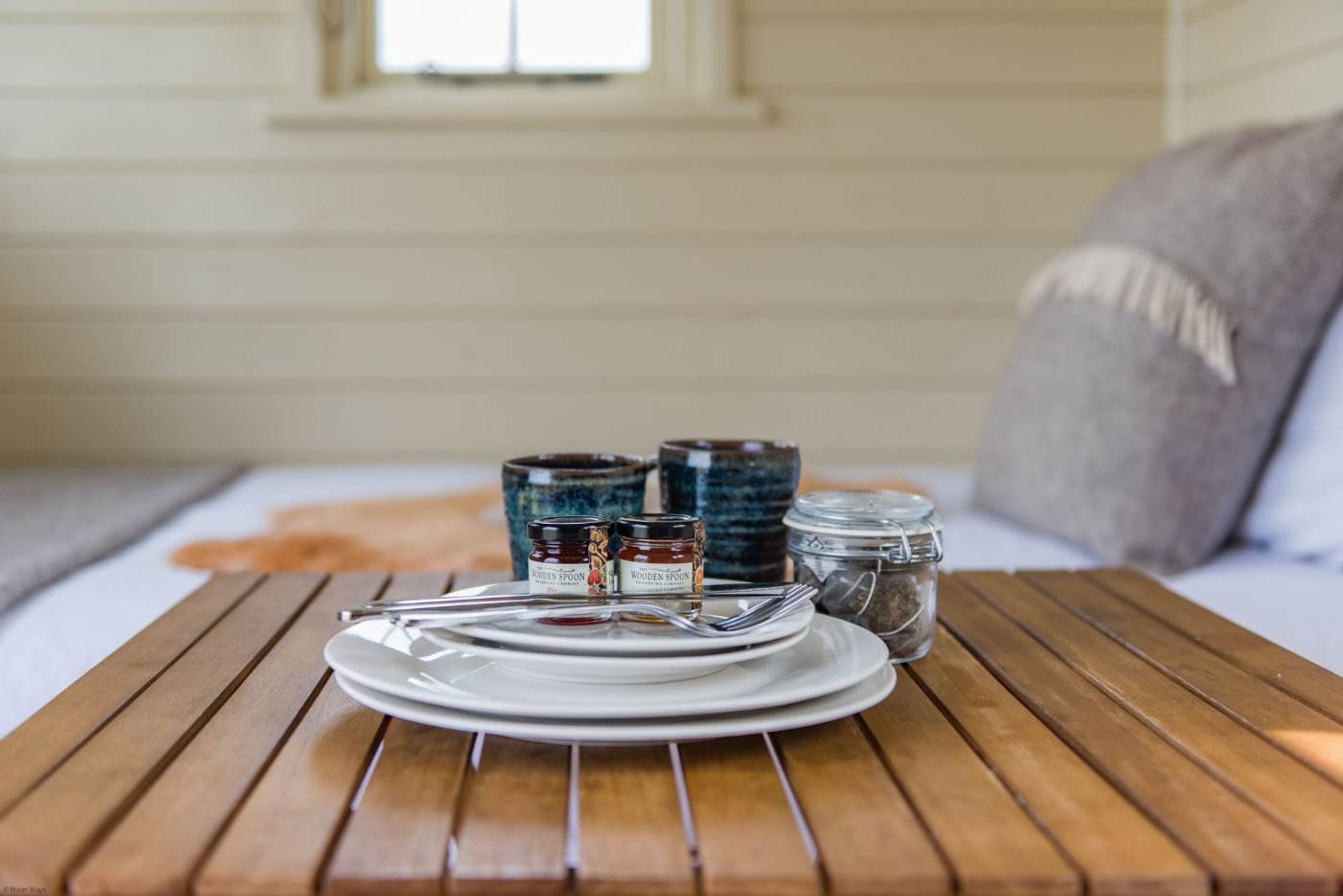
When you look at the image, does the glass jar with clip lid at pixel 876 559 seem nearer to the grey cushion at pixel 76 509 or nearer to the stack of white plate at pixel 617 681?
the stack of white plate at pixel 617 681

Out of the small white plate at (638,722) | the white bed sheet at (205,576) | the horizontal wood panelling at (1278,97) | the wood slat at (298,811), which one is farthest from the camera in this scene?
the horizontal wood panelling at (1278,97)

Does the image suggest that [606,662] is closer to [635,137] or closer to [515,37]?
[635,137]

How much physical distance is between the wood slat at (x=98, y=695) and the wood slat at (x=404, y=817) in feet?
0.53

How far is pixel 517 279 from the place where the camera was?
206 centimetres

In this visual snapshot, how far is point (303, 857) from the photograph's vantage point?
1.47 feet

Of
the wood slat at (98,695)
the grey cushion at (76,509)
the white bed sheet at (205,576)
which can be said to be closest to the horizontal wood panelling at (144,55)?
the grey cushion at (76,509)

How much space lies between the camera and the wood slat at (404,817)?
A: 436 mm

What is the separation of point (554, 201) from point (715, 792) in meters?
1.68

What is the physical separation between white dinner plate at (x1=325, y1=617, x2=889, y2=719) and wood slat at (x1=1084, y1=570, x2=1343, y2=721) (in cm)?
26

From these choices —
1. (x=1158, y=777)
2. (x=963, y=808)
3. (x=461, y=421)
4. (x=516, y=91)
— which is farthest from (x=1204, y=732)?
(x=516, y=91)

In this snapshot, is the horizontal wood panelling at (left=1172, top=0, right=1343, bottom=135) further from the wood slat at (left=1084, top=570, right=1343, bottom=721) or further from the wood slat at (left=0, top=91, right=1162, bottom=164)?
the wood slat at (left=1084, top=570, right=1343, bottom=721)

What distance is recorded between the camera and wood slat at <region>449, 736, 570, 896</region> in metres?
0.44

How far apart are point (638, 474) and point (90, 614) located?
0.60m

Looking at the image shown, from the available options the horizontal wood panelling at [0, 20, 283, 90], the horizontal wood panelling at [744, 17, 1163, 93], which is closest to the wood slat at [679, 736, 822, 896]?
the horizontal wood panelling at [744, 17, 1163, 93]
